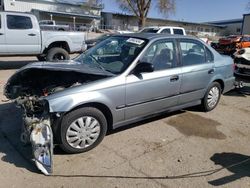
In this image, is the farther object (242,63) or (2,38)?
(2,38)

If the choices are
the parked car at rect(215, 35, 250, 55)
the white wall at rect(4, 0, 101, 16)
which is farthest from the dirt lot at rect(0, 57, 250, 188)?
the white wall at rect(4, 0, 101, 16)

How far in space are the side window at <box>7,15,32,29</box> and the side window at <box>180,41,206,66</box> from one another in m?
6.68

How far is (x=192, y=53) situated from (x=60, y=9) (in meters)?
46.3

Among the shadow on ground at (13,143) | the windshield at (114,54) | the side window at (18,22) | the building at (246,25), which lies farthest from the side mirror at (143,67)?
the building at (246,25)

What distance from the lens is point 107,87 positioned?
146 inches

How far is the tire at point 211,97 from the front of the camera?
17.7 feet

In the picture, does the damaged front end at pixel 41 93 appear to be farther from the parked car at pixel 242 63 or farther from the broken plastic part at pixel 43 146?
the parked car at pixel 242 63

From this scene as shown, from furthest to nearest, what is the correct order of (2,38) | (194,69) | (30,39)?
(30,39)
(2,38)
(194,69)

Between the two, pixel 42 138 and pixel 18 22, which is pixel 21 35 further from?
pixel 42 138

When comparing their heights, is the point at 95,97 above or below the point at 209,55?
below

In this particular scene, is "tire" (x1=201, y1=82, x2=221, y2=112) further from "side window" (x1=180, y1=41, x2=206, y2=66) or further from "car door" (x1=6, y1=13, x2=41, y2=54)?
"car door" (x1=6, y1=13, x2=41, y2=54)

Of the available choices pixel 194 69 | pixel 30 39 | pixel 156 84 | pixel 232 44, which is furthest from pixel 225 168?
pixel 232 44

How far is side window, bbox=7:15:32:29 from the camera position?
30.2 ft

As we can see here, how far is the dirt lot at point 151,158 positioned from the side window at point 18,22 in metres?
5.21
